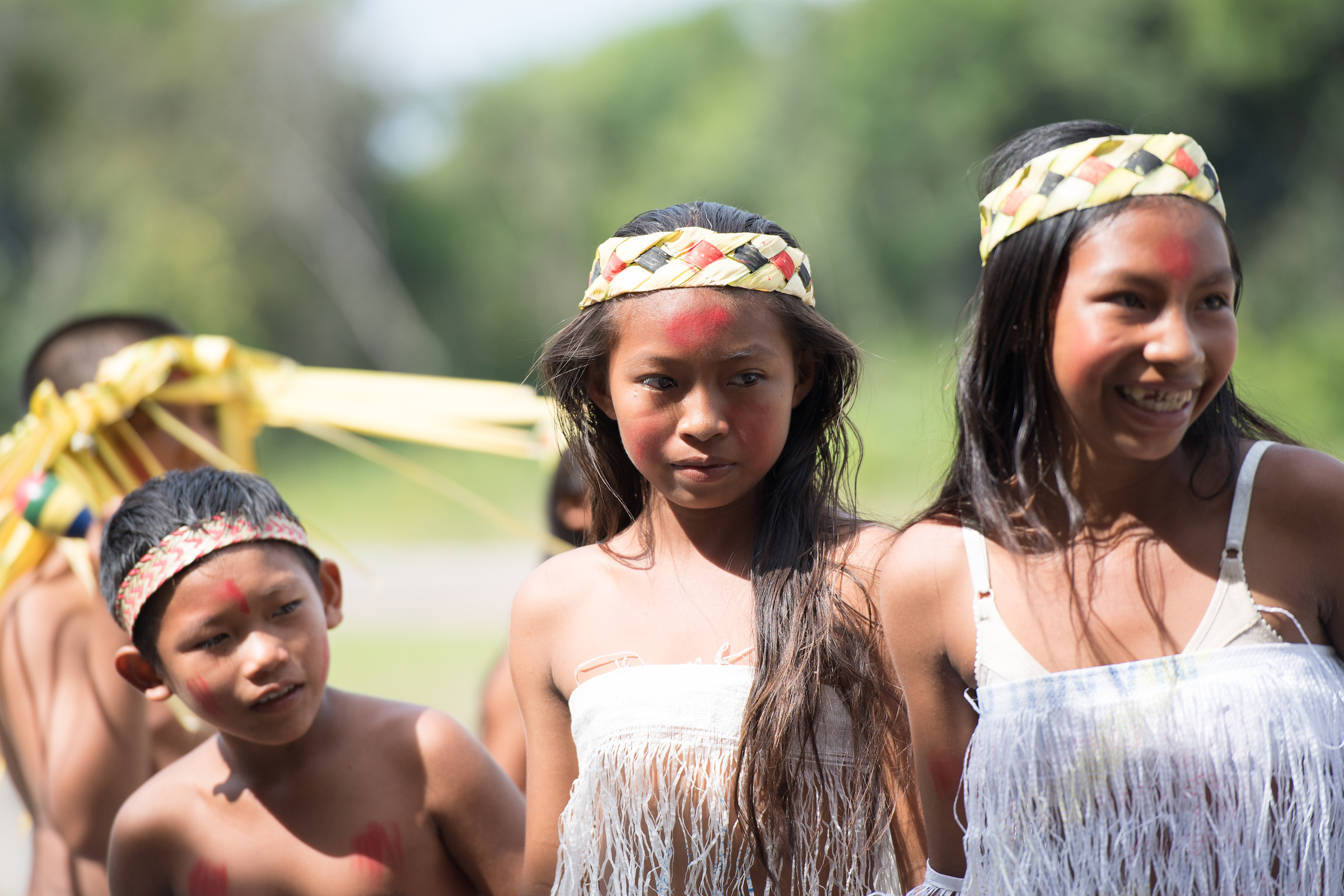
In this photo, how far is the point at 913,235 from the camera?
19047mm

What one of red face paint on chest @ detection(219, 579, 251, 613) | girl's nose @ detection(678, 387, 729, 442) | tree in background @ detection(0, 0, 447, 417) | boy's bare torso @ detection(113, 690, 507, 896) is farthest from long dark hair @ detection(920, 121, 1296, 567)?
tree in background @ detection(0, 0, 447, 417)

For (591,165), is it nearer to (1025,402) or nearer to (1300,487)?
(1025,402)

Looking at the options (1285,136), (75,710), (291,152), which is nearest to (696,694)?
(75,710)

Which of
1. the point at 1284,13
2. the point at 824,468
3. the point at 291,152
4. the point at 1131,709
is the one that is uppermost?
the point at 291,152

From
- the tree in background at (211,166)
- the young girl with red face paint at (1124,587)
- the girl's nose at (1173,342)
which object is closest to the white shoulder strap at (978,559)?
the young girl with red face paint at (1124,587)

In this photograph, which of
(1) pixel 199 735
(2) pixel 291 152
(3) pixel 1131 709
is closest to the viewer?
(3) pixel 1131 709

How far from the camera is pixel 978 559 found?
1743mm

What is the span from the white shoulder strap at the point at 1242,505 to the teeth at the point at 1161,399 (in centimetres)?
14

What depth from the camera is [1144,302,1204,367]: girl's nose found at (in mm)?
1570

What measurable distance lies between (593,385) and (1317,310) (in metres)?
16.0

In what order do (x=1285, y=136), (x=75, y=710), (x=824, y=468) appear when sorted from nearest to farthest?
(x=824, y=468), (x=75, y=710), (x=1285, y=136)

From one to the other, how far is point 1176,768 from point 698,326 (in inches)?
36.2

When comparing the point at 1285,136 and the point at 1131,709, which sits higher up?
the point at 1285,136

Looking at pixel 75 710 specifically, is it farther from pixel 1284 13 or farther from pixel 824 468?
pixel 1284 13
